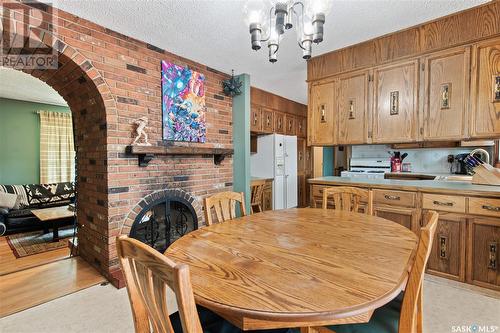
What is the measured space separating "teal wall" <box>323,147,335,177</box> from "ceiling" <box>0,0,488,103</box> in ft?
11.6

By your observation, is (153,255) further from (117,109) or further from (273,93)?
(273,93)

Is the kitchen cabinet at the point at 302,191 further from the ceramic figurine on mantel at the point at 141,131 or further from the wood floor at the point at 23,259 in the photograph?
the wood floor at the point at 23,259

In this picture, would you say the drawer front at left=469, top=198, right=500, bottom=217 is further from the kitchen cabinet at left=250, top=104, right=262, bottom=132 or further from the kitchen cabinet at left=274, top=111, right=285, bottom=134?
the kitchen cabinet at left=274, top=111, right=285, bottom=134

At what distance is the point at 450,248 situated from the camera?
2.18 m

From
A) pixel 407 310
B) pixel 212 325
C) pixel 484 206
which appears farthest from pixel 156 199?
pixel 484 206

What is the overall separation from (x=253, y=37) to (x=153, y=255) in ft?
4.39

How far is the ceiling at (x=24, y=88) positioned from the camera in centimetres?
344

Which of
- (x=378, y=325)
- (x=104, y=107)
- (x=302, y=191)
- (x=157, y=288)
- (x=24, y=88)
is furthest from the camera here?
(x=302, y=191)

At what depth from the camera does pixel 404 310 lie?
873mm

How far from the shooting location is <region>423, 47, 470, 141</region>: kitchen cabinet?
2320 mm

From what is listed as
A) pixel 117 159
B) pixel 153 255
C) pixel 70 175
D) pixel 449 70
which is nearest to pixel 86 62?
pixel 117 159

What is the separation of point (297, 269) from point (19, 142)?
19.2ft

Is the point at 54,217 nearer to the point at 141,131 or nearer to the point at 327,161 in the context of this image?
the point at 141,131

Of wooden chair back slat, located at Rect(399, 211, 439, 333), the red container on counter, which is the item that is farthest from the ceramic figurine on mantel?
the red container on counter
